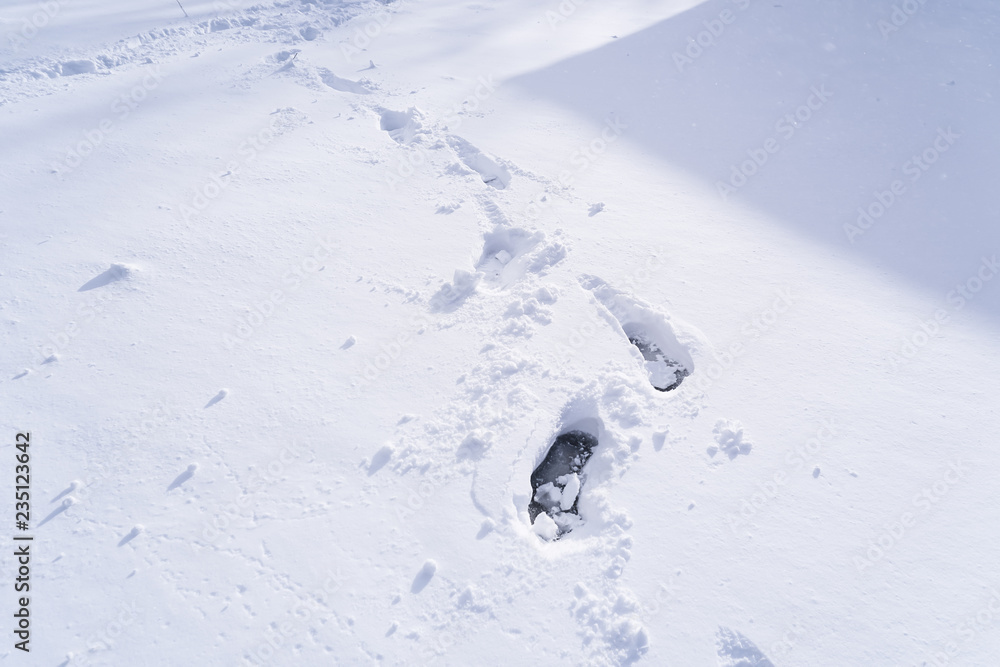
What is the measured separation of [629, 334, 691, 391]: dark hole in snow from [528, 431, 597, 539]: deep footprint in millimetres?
512

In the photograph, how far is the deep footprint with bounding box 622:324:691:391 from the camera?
113 inches

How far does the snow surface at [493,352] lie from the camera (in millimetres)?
2082

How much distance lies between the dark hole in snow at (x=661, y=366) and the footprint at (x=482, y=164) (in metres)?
→ 1.58

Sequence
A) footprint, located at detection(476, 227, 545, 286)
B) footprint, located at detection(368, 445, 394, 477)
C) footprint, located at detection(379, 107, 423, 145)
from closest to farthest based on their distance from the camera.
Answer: footprint, located at detection(368, 445, 394, 477) < footprint, located at detection(476, 227, 545, 286) < footprint, located at detection(379, 107, 423, 145)

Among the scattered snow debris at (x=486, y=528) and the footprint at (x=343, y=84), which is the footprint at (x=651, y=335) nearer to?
the scattered snow debris at (x=486, y=528)

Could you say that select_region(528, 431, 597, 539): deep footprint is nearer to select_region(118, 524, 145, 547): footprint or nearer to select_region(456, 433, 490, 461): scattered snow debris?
select_region(456, 433, 490, 461): scattered snow debris

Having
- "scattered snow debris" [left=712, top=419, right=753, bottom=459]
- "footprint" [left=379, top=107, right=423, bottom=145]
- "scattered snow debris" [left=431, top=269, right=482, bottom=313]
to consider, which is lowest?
"scattered snow debris" [left=431, top=269, right=482, bottom=313]

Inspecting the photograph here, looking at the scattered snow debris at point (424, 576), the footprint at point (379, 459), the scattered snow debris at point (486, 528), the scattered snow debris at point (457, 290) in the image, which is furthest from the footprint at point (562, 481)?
the scattered snow debris at point (457, 290)

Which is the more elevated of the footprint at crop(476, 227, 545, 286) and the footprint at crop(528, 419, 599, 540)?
the footprint at crop(476, 227, 545, 286)

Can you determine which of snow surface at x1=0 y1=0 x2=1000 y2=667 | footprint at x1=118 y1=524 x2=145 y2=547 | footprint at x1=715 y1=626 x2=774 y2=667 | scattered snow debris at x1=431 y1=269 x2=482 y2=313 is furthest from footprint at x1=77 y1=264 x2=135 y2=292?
footprint at x1=715 y1=626 x2=774 y2=667

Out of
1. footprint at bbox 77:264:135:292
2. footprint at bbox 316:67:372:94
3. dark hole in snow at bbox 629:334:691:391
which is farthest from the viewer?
footprint at bbox 316:67:372:94

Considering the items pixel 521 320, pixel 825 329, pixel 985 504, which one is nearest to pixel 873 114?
pixel 825 329

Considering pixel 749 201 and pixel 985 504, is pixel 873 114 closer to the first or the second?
pixel 749 201

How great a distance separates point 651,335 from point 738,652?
5.23ft
